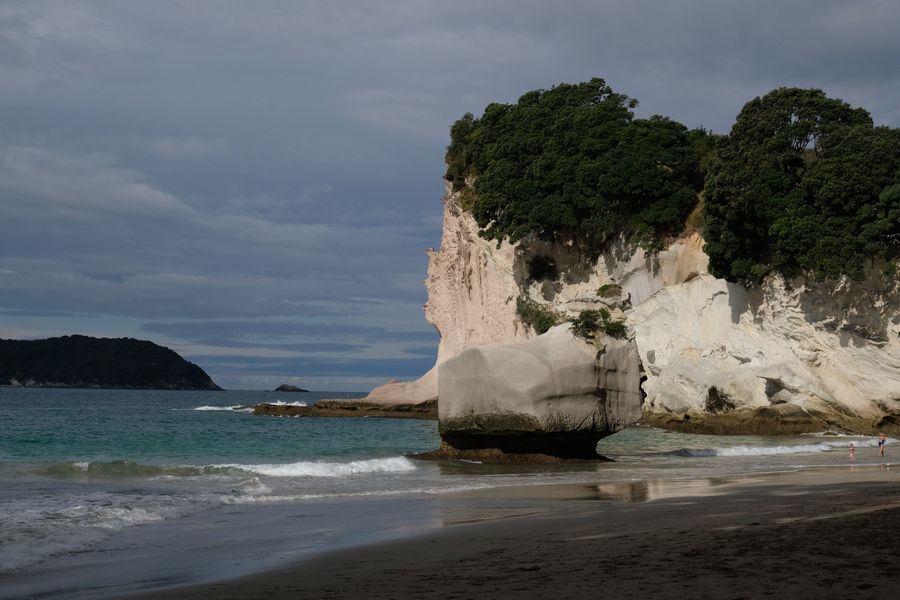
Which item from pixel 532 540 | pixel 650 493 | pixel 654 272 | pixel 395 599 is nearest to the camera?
pixel 395 599

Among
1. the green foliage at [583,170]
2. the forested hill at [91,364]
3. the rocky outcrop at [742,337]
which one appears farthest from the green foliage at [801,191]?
the forested hill at [91,364]

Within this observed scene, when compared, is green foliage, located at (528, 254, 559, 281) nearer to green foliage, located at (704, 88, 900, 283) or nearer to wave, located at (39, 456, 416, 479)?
green foliage, located at (704, 88, 900, 283)

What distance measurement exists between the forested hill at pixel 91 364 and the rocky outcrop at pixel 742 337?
132 m

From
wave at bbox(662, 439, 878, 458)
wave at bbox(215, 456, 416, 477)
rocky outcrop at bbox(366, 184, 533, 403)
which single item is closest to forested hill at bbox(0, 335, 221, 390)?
rocky outcrop at bbox(366, 184, 533, 403)

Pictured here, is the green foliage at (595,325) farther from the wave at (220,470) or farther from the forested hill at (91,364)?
the forested hill at (91,364)

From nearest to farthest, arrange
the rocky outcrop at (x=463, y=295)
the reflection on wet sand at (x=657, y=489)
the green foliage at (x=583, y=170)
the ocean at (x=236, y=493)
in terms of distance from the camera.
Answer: the ocean at (x=236, y=493)
the reflection on wet sand at (x=657, y=489)
the green foliage at (x=583, y=170)
the rocky outcrop at (x=463, y=295)

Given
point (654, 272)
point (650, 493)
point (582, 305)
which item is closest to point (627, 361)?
point (582, 305)

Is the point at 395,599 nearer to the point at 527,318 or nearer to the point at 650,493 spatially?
the point at 650,493

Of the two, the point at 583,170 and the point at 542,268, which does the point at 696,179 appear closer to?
the point at 583,170

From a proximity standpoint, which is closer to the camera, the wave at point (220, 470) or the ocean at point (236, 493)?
the ocean at point (236, 493)

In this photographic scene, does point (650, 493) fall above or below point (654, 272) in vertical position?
below

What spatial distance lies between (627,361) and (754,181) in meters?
20.4

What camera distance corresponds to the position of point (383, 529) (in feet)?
40.1

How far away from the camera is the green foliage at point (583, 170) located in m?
51.9
